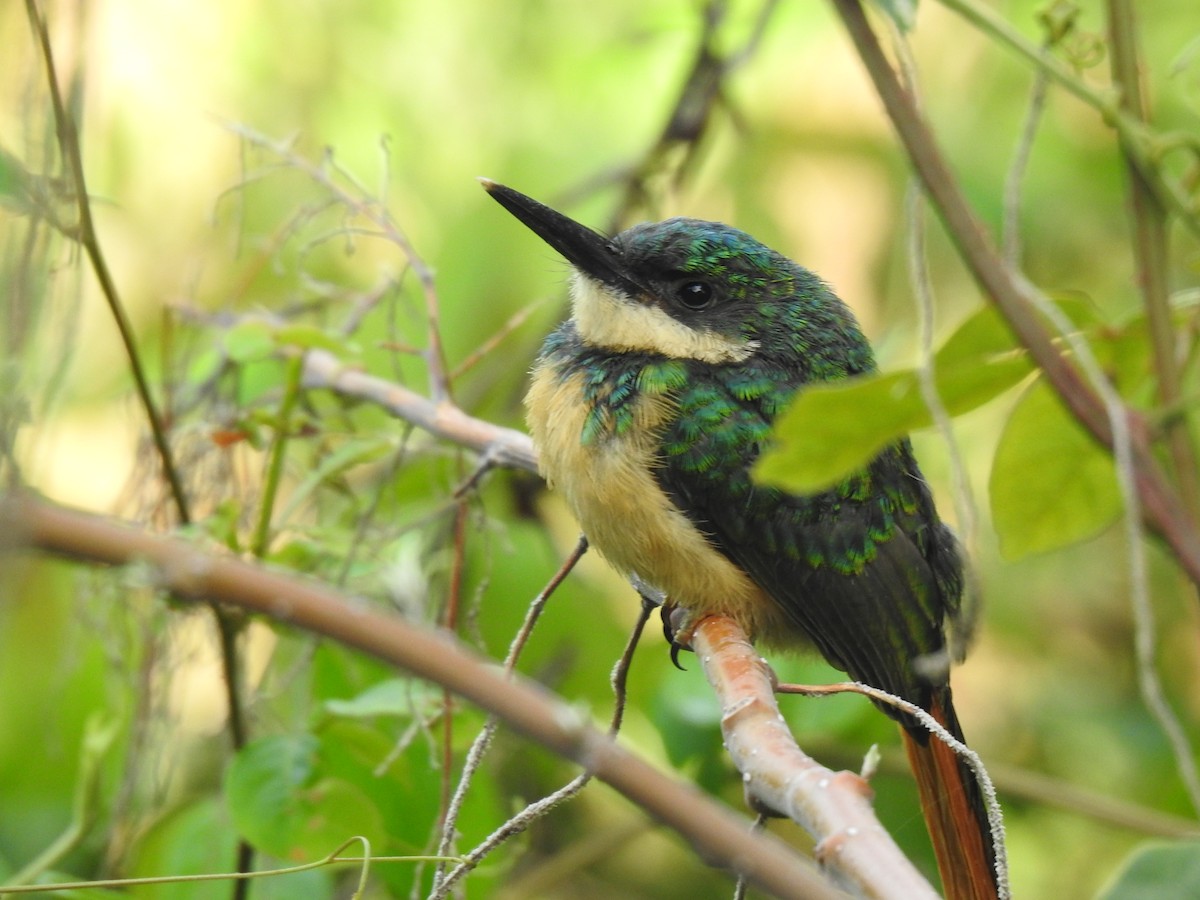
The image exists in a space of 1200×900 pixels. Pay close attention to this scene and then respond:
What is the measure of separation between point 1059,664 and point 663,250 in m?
2.05

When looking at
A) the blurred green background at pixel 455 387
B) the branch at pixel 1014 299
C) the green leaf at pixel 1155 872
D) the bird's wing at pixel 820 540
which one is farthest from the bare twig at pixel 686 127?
the green leaf at pixel 1155 872

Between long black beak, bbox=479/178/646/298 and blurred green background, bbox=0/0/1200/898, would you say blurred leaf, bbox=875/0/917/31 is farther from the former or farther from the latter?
long black beak, bbox=479/178/646/298

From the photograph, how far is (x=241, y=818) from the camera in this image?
146 centimetres

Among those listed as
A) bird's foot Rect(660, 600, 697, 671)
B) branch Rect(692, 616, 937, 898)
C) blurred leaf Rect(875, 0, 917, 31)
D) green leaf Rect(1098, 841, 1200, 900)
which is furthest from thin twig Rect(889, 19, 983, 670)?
bird's foot Rect(660, 600, 697, 671)

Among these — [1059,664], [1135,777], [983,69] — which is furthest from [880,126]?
[1135,777]

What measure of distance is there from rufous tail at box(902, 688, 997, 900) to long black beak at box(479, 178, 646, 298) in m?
0.79

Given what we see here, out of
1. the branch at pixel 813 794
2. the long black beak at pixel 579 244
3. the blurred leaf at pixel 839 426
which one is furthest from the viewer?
the long black beak at pixel 579 244

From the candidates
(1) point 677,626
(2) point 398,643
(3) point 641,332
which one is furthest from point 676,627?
(2) point 398,643

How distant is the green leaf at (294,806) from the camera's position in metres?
1.47

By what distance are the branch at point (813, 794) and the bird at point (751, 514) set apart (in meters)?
0.63

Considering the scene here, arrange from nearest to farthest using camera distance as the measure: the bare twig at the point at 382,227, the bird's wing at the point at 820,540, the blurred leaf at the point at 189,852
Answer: the blurred leaf at the point at 189,852, the bare twig at the point at 382,227, the bird's wing at the point at 820,540

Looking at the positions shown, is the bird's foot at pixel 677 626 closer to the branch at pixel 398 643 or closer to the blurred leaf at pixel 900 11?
the blurred leaf at pixel 900 11

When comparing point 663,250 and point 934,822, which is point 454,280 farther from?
point 934,822

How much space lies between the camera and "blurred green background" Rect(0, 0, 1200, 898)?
175 centimetres
